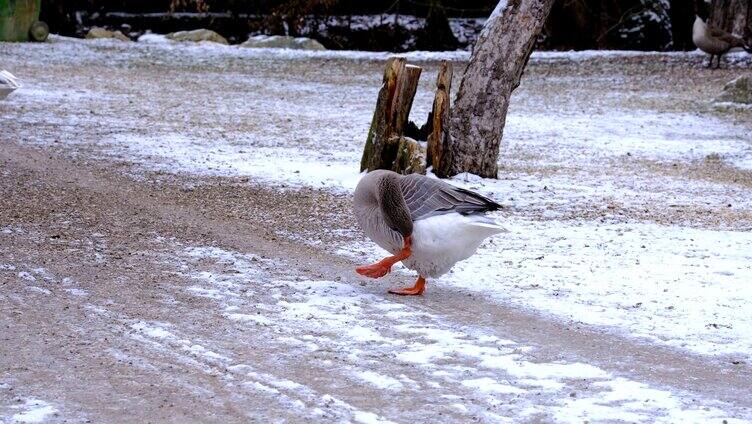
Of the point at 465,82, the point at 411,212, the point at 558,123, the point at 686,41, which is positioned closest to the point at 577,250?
the point at 411,212

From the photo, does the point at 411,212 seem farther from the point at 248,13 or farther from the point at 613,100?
the point at 248,13

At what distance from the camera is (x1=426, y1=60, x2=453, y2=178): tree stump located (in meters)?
9.29

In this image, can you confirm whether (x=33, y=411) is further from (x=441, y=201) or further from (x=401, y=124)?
(x=401, y=124)

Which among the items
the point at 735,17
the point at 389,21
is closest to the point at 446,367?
the point at 735,17

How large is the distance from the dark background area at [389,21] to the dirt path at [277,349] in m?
15.9

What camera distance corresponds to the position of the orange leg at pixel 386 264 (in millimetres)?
5535

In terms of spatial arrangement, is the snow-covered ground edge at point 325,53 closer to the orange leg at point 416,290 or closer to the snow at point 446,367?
the orange leg at point 416,290

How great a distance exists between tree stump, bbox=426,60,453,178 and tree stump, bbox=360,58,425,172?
0.70 ft

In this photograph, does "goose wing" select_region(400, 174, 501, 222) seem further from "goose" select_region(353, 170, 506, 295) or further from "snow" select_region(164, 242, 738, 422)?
"snow" select_region(164, 242, 738, 422)

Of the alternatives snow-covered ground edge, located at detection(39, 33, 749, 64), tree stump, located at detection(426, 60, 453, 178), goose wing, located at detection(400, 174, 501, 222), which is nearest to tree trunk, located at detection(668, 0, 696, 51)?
snow-covered ground edge, located at detection(39, 33, 749, 64)

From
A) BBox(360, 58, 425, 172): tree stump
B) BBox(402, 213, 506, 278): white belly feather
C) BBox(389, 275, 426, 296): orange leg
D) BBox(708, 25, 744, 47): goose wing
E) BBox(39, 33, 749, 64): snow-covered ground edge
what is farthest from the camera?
BBox(39, 33, 749, 64): snow-covered ground edge

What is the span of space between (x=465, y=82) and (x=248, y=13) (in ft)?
63.0

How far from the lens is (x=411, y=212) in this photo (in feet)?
18.1

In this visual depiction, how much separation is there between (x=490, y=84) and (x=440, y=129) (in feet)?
1.88
